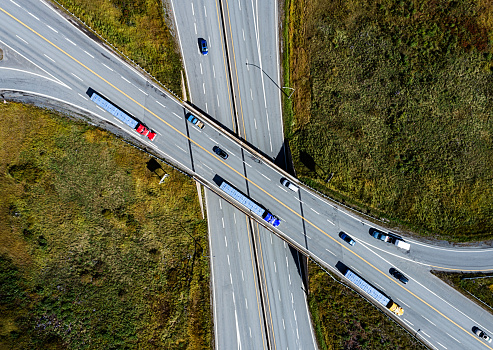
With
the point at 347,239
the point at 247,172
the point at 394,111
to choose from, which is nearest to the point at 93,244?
the point at 247,172

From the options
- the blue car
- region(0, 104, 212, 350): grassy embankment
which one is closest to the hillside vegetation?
region(0, 104, 212, 350): grassy embankment

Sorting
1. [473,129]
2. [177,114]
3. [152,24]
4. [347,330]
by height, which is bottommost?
[347,330]

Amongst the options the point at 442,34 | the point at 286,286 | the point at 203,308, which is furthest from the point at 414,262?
the point at 442,34

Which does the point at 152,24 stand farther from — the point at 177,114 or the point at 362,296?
the point at 362,296

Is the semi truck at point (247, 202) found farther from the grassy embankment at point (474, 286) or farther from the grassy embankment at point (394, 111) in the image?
the grassy embankment at point (474, 286)

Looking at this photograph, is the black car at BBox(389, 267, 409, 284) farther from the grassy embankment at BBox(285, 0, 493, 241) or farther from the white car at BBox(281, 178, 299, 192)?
the white car at BBox(281, 178, 299, 192)

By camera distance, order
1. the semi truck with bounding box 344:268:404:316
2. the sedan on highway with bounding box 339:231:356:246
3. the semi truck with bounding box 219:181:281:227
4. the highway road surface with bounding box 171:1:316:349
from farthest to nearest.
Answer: the highway road surface with bounding box 171:1:316:349 < the sedan on highway with bounding box 339:231:356:246 < the semi truck with bounding box 344:268:404:316 < the semi truck with bounding box 219:181:281:227

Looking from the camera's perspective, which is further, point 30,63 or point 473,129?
point 473,129

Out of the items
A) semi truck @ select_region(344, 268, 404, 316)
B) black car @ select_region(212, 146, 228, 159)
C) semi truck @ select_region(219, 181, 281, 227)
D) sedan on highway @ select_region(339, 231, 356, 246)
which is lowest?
semi truck @ select_region(344, 268, 404, 316)
